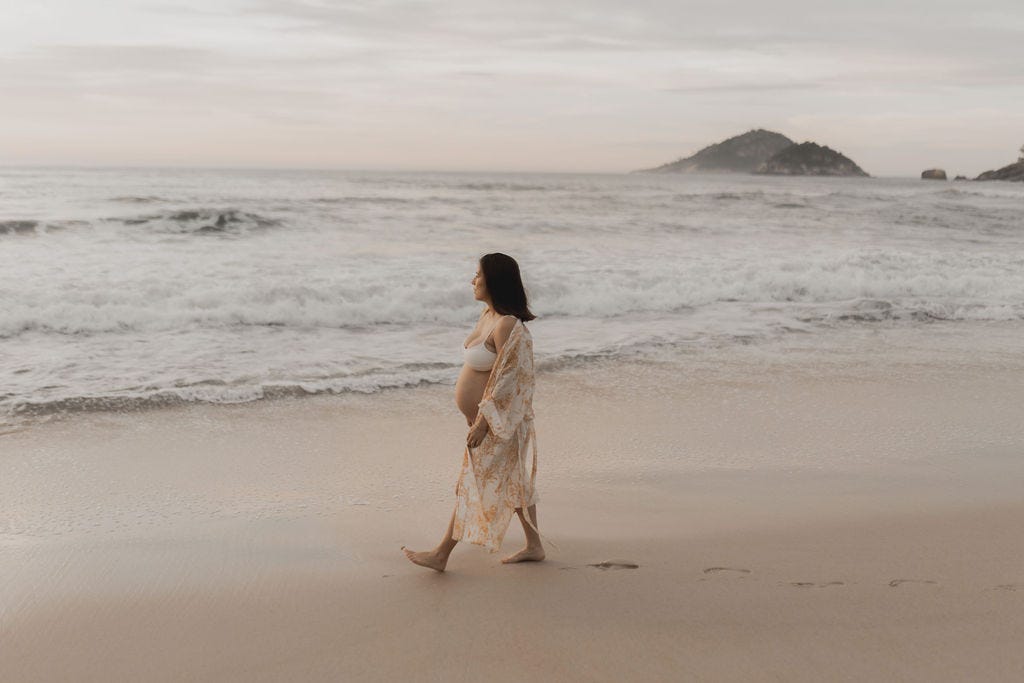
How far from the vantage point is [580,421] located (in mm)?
6379

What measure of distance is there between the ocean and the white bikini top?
3640mm

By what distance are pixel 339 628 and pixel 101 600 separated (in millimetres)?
1108

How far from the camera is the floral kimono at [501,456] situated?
12.1ft

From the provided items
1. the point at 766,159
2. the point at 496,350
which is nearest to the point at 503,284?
the point at 496,350

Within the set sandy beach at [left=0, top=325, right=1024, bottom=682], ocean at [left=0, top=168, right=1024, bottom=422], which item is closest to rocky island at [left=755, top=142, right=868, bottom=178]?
ocean at [left=0, top=168, right=1024, bottom=422]

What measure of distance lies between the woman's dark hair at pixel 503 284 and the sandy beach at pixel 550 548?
50.0 inches

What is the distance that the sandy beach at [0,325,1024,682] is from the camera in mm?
3094

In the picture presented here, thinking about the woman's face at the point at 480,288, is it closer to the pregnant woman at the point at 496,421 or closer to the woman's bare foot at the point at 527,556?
the pregnant woman at the point at 496,421

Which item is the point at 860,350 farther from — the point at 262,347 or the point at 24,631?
the point at 24,631

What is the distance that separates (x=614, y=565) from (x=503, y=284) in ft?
4.79

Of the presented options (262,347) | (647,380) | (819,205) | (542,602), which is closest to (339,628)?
(542,602)

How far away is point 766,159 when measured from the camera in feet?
580

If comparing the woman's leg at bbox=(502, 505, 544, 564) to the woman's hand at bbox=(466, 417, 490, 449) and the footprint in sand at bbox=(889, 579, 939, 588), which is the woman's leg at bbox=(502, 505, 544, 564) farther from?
the footprint in sand at bbox=(889, 579, 939, 588)

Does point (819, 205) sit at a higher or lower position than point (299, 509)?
higher
